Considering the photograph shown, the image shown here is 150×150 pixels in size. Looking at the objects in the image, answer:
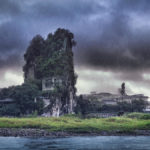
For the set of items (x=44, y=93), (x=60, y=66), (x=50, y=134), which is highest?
(x=60, y=66)

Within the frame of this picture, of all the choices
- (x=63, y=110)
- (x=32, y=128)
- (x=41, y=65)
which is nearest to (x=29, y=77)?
(x=41, y=65)

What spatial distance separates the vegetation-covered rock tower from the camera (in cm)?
10911

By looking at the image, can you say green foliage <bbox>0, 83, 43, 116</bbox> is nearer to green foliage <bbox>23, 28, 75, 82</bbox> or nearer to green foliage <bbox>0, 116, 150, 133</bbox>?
green foliage <bbox>23, 28, 75, 82</bbox>

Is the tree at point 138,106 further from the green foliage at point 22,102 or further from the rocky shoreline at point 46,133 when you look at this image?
the rocky shoreline at point 46,133

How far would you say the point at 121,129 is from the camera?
72125mm

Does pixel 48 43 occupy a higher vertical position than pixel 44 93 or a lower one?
higher

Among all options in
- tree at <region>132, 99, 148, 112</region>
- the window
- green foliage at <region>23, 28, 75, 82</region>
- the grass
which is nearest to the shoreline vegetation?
the grass

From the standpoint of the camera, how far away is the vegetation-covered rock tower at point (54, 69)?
109 metres

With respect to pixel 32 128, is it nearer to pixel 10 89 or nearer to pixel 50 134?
pixel 50 134

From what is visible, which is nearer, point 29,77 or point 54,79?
point 54,79

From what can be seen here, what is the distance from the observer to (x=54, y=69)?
111m

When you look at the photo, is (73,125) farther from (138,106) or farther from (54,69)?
(138,106)

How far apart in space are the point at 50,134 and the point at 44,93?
144ft

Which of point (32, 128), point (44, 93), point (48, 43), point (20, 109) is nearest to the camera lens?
point (32, 128)
